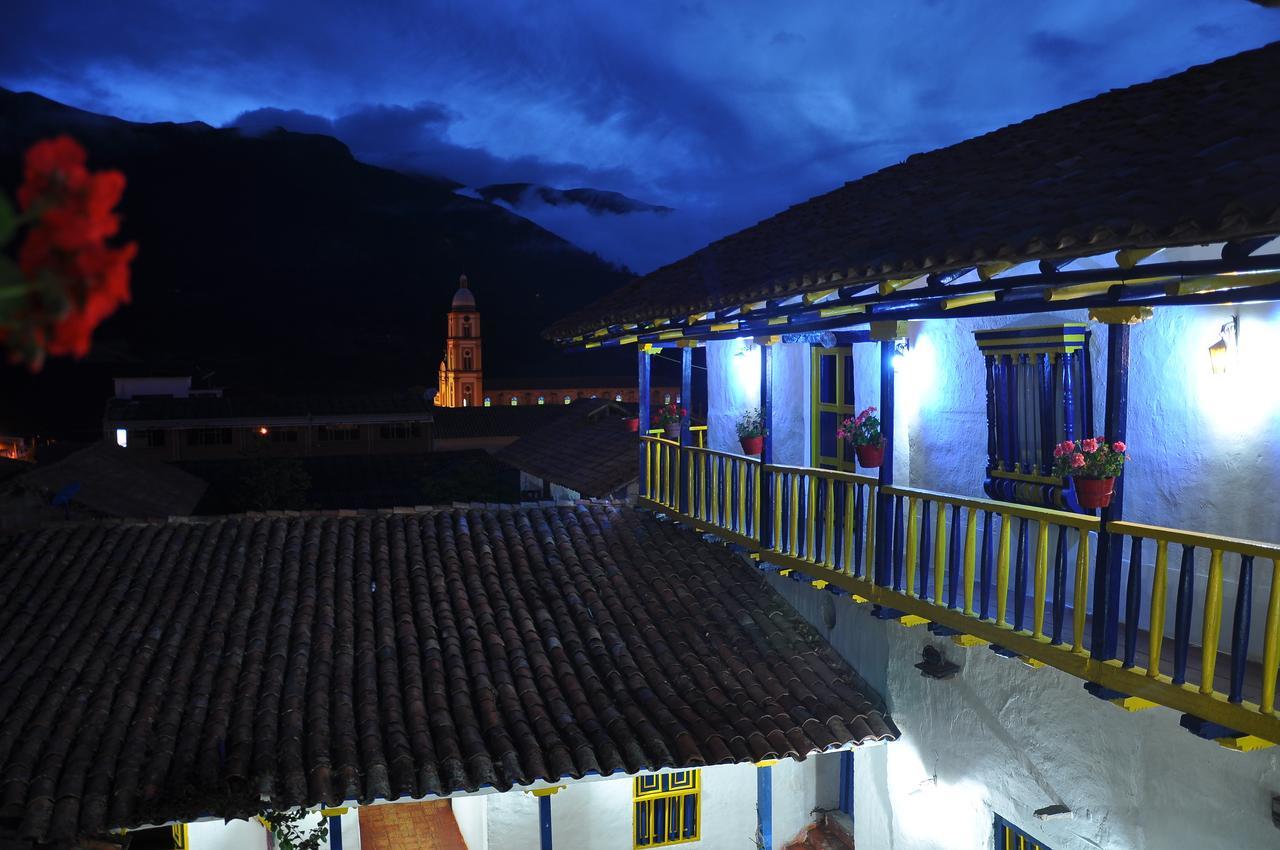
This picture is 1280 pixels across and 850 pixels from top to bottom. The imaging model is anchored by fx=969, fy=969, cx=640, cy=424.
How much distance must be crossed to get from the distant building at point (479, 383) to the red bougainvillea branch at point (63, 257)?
63.9 meters

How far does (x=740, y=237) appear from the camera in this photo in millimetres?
13352

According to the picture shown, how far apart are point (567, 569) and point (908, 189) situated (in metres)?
5.56

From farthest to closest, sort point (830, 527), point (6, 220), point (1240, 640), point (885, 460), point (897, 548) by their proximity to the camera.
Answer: point (830, 527) → point (885, 460) → point (897, 548) → point (1240, 640) → point (6, 220)

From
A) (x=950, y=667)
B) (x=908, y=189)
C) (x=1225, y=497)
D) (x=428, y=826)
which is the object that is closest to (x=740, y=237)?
(x=908, y=189)

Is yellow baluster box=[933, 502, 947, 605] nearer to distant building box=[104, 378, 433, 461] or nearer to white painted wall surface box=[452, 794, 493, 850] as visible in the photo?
white painted wall surface box=[452, 794, 493, 850]

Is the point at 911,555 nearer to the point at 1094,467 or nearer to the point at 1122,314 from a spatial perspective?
the point at 1094,467

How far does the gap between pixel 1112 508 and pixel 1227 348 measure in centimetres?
138

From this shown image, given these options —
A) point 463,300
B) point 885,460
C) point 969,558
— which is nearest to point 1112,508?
point 969,558

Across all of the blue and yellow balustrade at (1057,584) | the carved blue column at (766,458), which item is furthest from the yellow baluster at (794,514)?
the carved blue column at (766,458)

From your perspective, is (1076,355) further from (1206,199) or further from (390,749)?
(390,749)

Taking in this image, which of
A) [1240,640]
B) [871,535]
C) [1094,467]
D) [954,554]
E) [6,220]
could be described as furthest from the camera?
[871,535]

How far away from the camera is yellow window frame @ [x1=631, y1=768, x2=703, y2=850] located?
10703 millimetres

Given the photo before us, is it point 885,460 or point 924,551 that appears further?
point 885,460

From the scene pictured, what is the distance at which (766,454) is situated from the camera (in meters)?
10.1
